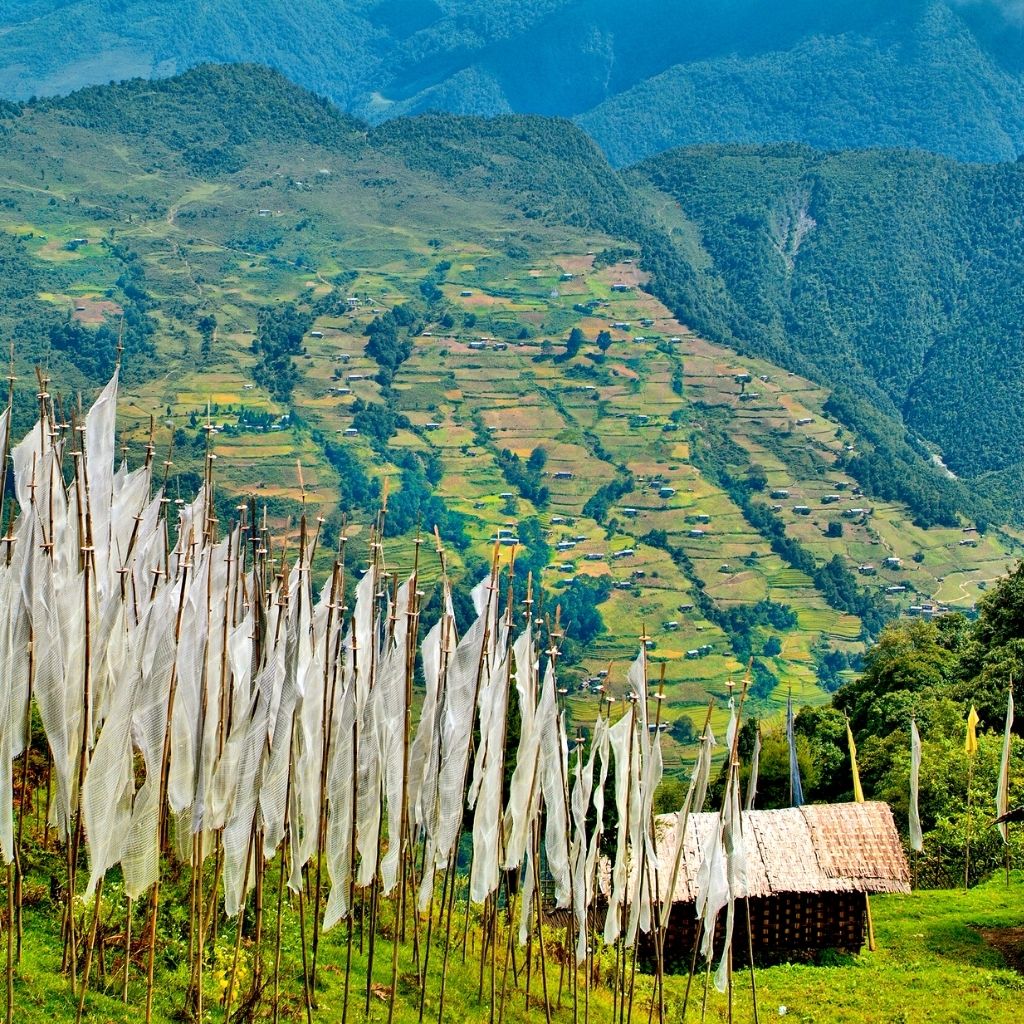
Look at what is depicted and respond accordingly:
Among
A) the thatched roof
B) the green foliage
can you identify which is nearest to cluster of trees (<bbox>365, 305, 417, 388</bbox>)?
the green foliage

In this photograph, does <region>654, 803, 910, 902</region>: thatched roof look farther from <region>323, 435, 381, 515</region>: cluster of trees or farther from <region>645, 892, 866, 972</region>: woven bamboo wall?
<region>323, 435, 381, 515</region>: cluster of trees

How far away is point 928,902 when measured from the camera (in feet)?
81.9

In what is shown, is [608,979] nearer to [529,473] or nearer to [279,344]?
[529,473]

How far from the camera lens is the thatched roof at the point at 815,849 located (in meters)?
22.3

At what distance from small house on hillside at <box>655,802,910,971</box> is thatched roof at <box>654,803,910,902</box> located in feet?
0.04

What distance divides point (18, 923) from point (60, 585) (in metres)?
2.83

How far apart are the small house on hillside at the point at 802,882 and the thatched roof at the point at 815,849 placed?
13 millimetres

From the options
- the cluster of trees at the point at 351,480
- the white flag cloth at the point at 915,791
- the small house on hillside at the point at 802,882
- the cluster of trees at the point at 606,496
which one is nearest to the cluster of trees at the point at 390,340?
the cluster of trees at the point at 351,480

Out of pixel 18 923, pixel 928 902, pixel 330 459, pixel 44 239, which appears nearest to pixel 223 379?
pixel 330 459

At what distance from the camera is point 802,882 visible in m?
22.4

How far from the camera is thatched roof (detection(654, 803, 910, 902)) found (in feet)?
73.0

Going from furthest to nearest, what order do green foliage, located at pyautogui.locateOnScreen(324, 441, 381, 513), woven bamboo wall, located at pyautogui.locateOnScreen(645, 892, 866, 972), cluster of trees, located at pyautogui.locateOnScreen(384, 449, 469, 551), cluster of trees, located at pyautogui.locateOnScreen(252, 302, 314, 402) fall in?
cluster of trees, located at pyautogui.locateOnScreen(252, 302, 314, 402) → green foliage, located at pyautogui.locateOnScreen(324, 441, 381, 513) → cluster of trees, located at pyautogui.locateOnScreen(384, 449, 469, 551) → woven bamboo wall, located at pyautogui.locateOnScreen(645, 892, 866, 972)

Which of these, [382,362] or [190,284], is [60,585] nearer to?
[382,362]

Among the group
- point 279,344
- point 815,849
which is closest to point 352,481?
point 279,344
